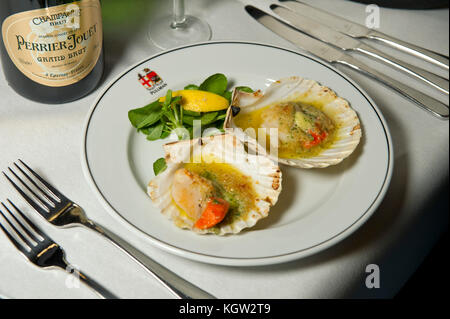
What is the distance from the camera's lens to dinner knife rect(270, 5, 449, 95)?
4.49ft

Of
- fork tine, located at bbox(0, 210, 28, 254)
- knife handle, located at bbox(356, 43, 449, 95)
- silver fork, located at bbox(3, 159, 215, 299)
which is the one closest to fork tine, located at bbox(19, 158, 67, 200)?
silver fork, located at bbox(3, 159, 215, 299)

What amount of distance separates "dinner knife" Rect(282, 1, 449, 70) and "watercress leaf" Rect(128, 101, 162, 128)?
0.64 m

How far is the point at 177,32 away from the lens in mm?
1479

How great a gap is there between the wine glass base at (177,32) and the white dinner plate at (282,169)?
181 mm

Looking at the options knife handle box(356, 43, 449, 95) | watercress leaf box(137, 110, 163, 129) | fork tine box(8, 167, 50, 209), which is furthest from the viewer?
knife handle box(356, 43, 449, 95)

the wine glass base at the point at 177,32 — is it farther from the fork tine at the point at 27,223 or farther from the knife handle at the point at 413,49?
the fork tine at the point at 27,223

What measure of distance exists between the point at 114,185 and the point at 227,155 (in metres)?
0.25

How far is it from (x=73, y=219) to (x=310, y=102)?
0.63 m

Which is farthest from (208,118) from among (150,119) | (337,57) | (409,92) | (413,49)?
(413,49)

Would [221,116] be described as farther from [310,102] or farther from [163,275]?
[163,275]

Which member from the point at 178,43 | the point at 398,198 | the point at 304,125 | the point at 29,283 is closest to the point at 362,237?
the point at 398,198

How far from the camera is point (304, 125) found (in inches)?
44.2

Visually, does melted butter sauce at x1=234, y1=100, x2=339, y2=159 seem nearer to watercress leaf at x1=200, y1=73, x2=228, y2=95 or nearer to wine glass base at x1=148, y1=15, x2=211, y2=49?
watercress leaf at x1=200, y1=73, x2=228, y2=95

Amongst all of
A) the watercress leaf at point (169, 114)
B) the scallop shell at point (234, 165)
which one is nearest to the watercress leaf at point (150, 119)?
the watercress leaf at point (169, 114)
